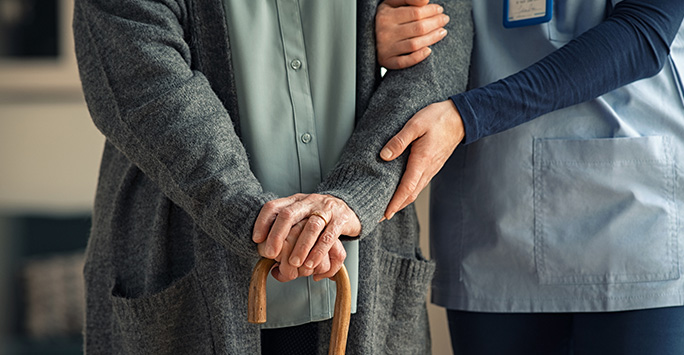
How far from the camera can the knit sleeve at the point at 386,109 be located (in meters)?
0.90

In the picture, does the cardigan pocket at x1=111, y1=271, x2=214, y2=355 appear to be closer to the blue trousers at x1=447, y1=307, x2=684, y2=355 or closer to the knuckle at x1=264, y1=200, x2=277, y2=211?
the knuckle at x1=264, y1=200, x2=277, y2=211

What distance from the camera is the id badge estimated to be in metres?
1.04

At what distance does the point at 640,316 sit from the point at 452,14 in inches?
20.7

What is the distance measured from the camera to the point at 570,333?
110 centimetres

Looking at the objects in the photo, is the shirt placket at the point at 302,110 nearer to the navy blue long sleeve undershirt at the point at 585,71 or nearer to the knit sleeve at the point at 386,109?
the knit sleeve at the point at 386,109

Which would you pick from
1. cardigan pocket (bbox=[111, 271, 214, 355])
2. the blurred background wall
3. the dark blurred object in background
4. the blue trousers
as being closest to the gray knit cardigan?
cardigan pocket (bbox=[111, 271, 214, 355])

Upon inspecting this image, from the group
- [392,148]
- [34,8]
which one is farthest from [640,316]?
[34,8]

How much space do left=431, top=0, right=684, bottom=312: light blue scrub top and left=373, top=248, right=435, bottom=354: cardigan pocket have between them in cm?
9

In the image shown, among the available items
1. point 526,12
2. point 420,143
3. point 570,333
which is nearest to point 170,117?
point 420,143

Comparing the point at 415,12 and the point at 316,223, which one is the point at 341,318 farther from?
the point at 415,12

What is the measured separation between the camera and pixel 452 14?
106 centimetres

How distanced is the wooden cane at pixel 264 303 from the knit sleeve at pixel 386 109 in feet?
0.28

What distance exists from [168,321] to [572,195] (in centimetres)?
62

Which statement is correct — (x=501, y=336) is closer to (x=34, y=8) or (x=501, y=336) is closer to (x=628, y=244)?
(x=628, y=244)
